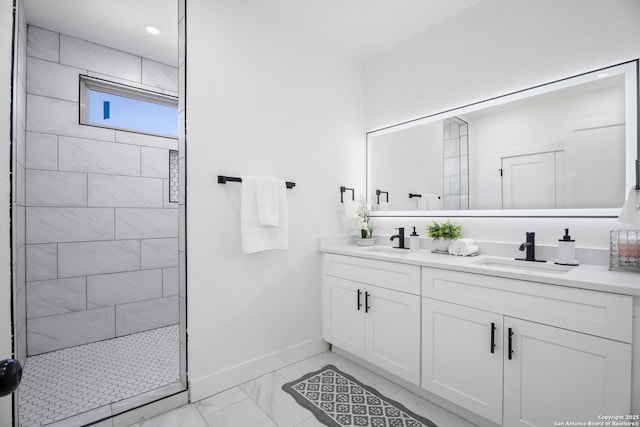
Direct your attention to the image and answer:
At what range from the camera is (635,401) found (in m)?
1.10

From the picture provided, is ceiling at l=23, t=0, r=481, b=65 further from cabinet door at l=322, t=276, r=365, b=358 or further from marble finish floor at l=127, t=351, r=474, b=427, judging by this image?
marble finish floor at l=127, t=351, r=474, b=427

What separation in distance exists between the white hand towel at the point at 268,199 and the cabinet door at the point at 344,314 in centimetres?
69

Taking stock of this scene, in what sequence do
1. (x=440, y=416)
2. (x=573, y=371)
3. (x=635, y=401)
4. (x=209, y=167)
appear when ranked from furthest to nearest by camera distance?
(x=209, y=167)
(x=440, y=416)
(x=573, y=371)
(x=635, y=401)

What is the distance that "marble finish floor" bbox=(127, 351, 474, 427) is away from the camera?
1.59m

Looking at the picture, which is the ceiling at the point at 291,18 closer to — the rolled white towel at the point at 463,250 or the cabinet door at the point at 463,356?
the rolled white towel at the point at 463,250

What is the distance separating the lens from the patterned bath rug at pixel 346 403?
159 cm

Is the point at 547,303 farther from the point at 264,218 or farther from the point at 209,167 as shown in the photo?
the point at 209,167

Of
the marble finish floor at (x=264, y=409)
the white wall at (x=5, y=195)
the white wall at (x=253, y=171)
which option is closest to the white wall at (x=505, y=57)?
the white wall at (x=253, y=171)

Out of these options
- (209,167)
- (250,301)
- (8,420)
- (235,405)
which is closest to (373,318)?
(250,301)

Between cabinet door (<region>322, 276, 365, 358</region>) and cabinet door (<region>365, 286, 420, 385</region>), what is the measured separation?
0.07 m

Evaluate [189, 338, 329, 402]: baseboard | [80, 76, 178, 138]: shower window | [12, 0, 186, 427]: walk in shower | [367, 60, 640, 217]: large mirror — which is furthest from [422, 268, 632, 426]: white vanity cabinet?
[80, 76, 178, 138]: shower window

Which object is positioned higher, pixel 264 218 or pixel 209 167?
pixel 209 167

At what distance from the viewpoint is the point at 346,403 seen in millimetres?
1742

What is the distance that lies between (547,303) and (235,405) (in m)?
1.69
